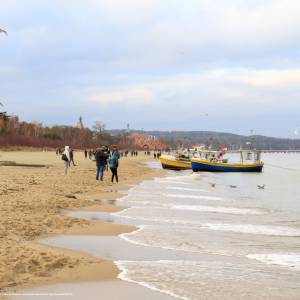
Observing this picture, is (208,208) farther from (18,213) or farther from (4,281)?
(4,281)

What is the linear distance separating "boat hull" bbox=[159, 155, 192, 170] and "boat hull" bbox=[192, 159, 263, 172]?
4046mm

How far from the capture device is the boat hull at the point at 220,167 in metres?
55.7

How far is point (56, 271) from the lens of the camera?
711 centimetres

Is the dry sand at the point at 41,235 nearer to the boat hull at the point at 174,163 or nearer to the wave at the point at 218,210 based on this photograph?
the wave at the point at 218,210

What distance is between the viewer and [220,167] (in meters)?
58.6

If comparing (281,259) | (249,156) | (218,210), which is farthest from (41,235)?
(249,156)

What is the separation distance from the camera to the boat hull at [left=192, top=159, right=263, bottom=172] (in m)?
55.7

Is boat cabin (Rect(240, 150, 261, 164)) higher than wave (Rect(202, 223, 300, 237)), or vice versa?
boat cabin (Rect(240, 150, 261, 164))

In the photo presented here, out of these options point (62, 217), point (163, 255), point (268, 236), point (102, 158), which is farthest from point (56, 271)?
point (102, 158)

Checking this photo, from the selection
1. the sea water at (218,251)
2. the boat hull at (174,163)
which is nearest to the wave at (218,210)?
the sea water at (218,251)

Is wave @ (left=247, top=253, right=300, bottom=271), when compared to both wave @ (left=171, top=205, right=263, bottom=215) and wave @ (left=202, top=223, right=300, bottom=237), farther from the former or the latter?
wave @ (left=171, top=205, right=263, bottom=215)

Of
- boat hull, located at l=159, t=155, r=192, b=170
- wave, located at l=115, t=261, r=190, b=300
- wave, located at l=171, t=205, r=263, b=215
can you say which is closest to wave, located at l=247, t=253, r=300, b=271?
wave, located at l=115, t=261, r=190, b=300

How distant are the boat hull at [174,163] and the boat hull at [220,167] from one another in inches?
159

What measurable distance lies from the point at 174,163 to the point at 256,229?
47682 mm
